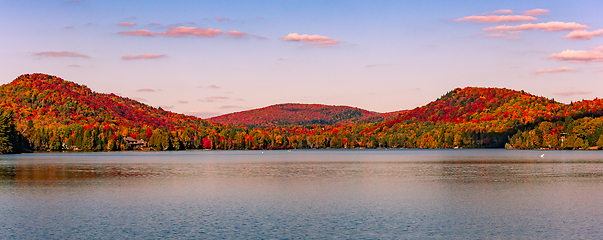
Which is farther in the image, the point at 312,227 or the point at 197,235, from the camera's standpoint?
the point at 312,227

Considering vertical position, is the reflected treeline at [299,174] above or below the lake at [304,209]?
above

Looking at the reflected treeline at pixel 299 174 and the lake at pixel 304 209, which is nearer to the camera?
the lake at pixel 304 209

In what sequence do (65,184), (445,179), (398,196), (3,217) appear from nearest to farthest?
(3,217) → (398,196) → (65,184) → (445,179)

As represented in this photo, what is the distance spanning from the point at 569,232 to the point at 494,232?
3913mm

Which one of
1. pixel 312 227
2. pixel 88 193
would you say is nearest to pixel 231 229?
pixel 312 227

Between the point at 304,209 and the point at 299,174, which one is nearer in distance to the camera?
the point at 304,209

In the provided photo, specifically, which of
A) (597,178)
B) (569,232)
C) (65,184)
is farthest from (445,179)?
(65,184)

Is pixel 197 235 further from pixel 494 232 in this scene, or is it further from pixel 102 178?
pixel 102 178

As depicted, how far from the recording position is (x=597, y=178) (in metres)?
61.9

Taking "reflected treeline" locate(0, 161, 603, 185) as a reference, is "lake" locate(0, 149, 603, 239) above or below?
below

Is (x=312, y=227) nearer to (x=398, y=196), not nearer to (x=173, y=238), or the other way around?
(x=173, y=238)

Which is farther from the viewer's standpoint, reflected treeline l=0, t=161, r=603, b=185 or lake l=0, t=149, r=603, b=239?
→ reflected treeline l=0, t=161, r=603, b=185

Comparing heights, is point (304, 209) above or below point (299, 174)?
below

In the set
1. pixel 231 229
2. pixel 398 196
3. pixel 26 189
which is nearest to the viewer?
pixel 231 229
